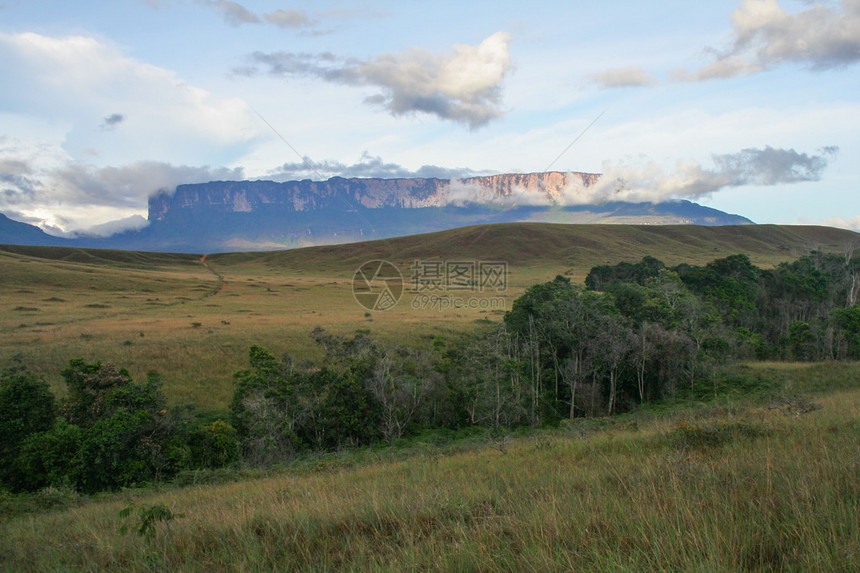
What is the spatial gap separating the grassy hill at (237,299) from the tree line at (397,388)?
4520mm

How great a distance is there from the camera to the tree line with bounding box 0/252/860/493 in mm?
17109

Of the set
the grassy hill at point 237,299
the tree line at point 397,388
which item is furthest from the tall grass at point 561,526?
the grassy hill at point 237,299

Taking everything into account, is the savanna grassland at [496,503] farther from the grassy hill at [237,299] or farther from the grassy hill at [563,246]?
the grassy hill at [563,246]

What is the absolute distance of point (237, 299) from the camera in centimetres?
7131

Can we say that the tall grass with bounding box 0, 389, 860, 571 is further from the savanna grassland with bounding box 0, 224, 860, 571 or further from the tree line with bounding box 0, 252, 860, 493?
Result: the tree line with bounding box 0, 252, 860, 493

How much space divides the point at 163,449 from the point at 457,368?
→ 19.1 m

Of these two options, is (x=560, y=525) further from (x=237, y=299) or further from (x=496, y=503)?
(x=237, y=299)

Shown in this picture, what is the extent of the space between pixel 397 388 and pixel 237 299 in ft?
177

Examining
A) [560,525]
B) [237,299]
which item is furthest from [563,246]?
[560,525]

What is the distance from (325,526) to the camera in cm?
480

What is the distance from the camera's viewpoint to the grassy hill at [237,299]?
31.7 metres

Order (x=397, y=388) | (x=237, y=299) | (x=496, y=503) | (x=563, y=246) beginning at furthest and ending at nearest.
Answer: (x=563, y=246)
(x=237, y=299)
(x=397, y=388)
(x=496, y=503)

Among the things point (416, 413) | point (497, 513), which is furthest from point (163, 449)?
point (497, 513)

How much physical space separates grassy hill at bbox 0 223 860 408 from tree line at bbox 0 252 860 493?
4520 millimetres
